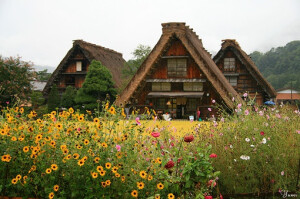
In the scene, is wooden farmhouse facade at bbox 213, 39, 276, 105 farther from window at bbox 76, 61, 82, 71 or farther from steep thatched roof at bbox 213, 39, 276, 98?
window at bbox 76, 61, 82, 71

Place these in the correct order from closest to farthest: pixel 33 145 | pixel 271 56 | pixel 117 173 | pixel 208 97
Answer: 1. pixel 117 173
2. pixel 33 145
3. pixel 208 97
4. pixel 271 56

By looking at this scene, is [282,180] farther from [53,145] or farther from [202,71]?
[202,71]

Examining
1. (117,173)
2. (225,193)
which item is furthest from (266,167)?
(117,173)

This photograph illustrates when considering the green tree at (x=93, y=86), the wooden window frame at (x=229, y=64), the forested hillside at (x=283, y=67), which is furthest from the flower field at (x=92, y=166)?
the forested hillside at (x=283, y=67)

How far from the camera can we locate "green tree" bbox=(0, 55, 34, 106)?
24562mm

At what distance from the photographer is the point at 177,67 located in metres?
25.8

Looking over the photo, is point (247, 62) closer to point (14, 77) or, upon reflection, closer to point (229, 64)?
point (229, 64)

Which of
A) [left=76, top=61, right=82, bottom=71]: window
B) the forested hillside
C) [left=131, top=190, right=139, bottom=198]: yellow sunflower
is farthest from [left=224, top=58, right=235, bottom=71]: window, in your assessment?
[left=131, top=190, right=139, bottom=198]: yellow sunflower

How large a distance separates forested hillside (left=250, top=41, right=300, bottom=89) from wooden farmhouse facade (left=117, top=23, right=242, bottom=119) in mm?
34994

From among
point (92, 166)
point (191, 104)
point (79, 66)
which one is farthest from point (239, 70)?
point (92, 166)

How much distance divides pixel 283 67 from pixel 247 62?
35.2m

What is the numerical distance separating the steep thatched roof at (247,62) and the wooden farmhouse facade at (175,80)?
512 cm

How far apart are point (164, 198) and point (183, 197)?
0.81ft

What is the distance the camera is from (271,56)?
214ft
